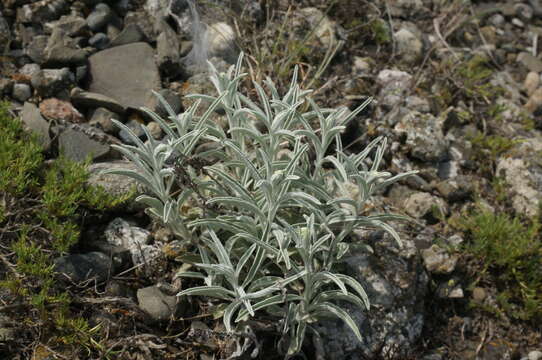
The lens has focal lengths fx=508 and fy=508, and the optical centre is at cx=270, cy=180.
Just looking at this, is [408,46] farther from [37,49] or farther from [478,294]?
[37,49]

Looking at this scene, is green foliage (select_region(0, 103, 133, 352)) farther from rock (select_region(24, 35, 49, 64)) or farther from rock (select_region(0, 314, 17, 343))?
rock (select_region(24, 35, 49, 64))

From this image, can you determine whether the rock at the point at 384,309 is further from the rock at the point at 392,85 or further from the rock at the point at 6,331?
the rock at the point at 6,331

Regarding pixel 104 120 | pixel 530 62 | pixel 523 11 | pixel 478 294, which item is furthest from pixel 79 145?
pixel 523 11

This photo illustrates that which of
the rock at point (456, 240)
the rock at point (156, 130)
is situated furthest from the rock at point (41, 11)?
the rock at point (456, 240)

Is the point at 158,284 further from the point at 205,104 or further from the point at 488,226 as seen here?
the point at 488,226

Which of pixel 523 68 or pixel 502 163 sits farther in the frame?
pixel 523 68

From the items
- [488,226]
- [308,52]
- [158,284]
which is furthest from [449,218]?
[158,284]
